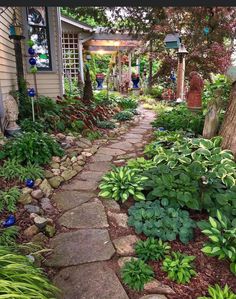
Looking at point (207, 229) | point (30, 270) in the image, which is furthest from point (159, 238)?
point (30, 270)

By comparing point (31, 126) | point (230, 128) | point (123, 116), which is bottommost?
point (123, 116)

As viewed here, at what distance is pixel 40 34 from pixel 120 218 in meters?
6.21

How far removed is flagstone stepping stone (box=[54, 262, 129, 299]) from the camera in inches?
66.0

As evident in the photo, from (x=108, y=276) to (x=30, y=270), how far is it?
57 cm

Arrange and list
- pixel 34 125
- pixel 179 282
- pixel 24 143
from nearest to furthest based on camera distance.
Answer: pixel 179 282 < pixel 24 143 < pixel 34 125

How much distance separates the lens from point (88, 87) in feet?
24.9

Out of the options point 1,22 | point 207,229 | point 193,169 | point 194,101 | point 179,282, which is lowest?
point 179,282

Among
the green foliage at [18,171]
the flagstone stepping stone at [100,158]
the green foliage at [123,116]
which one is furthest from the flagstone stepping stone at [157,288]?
the green foliage at [123,116]

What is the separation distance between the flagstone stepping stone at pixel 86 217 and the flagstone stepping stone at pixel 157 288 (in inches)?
28.9

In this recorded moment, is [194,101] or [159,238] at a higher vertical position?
[194,101]

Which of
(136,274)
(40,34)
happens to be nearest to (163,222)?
(136,274)

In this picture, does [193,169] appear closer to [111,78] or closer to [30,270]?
[30,270]

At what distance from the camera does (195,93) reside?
5.60m

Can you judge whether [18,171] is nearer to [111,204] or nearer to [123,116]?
[111,204]
